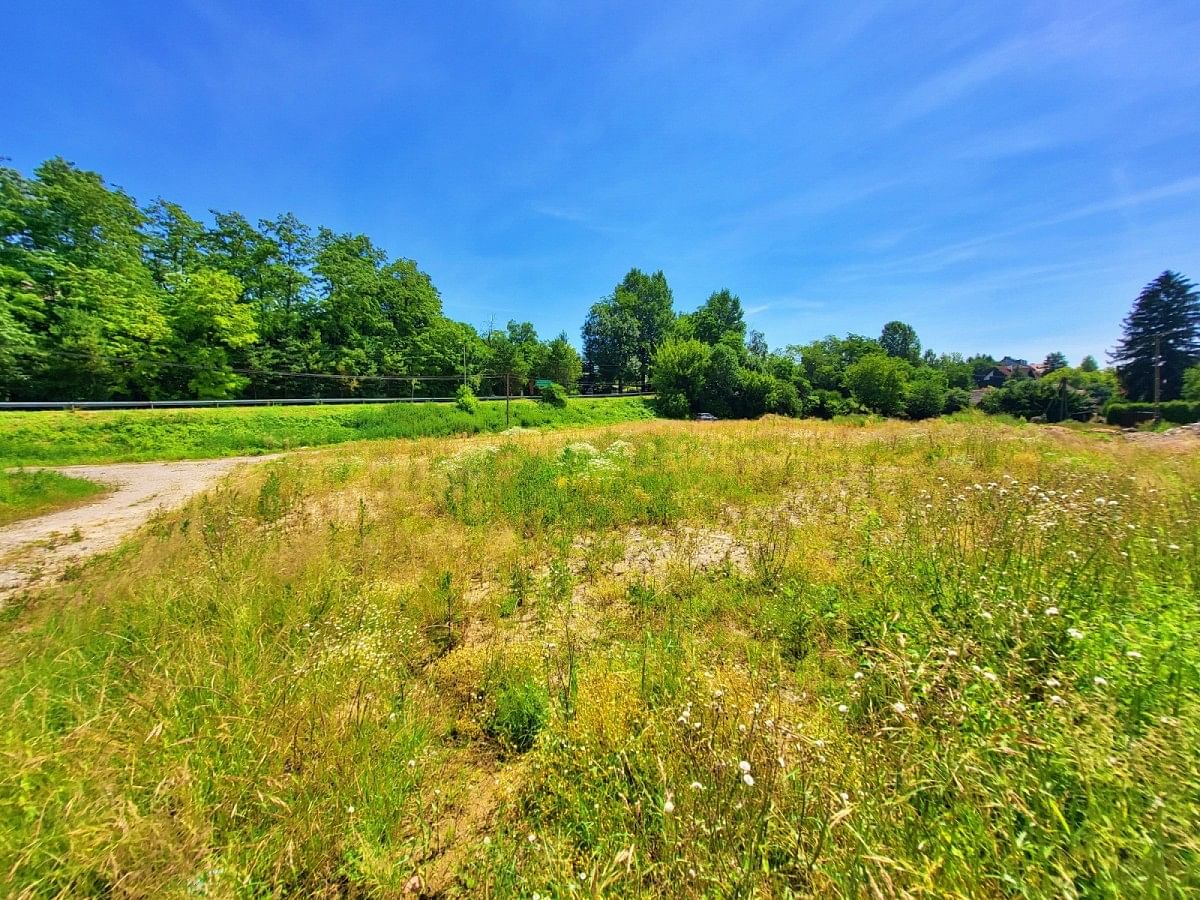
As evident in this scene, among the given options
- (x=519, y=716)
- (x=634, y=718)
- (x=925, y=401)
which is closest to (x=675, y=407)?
(x=925, y=401)

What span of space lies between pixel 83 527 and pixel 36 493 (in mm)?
4987

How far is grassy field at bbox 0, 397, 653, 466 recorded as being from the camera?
18897mm

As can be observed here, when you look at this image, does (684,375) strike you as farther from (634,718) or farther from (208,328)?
(634,718)

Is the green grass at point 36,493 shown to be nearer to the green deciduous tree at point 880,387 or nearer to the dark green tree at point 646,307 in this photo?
the dark green tree at point 646,307

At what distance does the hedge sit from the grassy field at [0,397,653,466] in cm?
4816

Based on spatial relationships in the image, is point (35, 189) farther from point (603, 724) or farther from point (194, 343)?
point (603, 724)

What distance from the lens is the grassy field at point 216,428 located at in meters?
18.9

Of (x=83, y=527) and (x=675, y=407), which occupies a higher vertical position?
(x=675, y=407)

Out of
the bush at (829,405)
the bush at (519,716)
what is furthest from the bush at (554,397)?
the bush at (519,716)

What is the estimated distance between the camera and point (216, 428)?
78.1 feet

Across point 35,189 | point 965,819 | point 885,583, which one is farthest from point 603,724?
point 35,189

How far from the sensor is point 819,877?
1.77 metres

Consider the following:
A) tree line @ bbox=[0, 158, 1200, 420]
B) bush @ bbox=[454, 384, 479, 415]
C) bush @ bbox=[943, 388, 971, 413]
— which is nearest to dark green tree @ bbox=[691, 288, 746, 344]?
tree line @ bbox=[0, 158, 1200, 420]

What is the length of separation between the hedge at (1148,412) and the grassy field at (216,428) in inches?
1896
